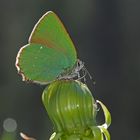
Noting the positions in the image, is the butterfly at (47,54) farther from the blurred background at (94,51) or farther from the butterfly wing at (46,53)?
the blurred background at (94,51)

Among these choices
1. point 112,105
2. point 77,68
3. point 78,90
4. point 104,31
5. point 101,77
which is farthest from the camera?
point 104,31

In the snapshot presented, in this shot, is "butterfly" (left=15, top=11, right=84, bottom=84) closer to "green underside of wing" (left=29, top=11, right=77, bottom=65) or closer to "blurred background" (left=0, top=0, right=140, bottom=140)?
"green underside of wing" (left=29, top=11, right=77, bottom=65)

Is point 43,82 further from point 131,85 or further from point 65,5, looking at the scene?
point 65,5

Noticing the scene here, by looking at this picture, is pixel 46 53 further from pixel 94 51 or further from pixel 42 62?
pixel 94 51

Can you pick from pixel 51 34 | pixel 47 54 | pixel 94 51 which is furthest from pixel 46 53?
pixel 94 51

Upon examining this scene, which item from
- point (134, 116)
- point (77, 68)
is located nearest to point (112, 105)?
point (134, 116)

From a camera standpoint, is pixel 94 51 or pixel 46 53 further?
pixel 94 51

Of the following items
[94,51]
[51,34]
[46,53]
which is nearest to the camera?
[51,34]

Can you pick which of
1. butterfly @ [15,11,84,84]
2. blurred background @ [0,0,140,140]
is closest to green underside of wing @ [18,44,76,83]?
butterfly @ [15,11,84,84]
